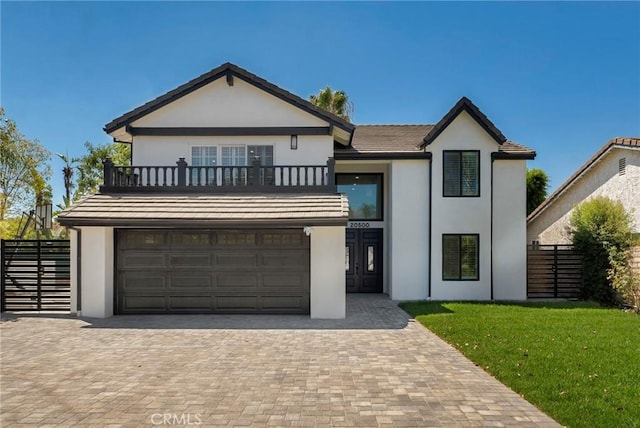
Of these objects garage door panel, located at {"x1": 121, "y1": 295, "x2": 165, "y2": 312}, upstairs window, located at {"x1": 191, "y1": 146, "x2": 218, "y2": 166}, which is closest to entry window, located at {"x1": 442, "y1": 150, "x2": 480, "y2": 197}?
upstairs window, located at {"x1": 191, "y1": 146, "x2": 218, "y2": 166}

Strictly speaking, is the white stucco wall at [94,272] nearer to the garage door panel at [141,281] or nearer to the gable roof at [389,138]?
the garage door panel at [141,281]

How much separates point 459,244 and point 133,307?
10.9m

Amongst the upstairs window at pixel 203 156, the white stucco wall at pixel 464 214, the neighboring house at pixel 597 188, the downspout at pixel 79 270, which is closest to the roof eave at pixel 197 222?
the downspout at pixel 79 270

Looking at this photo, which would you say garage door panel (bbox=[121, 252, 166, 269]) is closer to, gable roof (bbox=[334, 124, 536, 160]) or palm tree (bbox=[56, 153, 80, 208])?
gable roof (bbox=[334, 124, 536, 160])

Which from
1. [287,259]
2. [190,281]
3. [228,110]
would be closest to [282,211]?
[287,259]

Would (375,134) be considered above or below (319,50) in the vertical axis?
below

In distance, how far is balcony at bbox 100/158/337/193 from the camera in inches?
510

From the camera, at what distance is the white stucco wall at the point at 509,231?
47.5 ft

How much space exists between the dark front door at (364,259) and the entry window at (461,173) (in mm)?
3365

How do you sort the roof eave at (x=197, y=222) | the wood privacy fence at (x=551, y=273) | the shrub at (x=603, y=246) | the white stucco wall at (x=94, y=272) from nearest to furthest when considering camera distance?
the roof eave at (x=197, y=222) → the white stucco wall at (x=94, y=272) → the shrub at (x=603, y=246) → the wood privacy fence at (x=551, y=273)

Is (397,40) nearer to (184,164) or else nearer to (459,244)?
(459,244)

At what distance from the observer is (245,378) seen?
6441mm

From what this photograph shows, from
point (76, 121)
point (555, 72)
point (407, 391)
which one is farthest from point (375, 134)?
point (76, 121)

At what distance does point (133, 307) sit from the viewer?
39.0 ft
